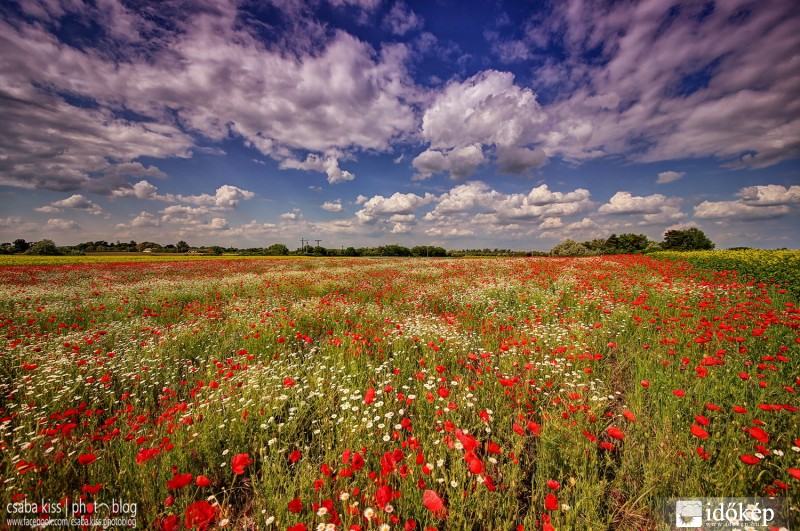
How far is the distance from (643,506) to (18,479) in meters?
5.49

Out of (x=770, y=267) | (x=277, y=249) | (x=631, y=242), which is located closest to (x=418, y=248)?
(x=277, y=249)

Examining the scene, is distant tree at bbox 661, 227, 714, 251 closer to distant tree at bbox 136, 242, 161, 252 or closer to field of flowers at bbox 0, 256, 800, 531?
field of flowers at bbox 0, 256, 800, 531

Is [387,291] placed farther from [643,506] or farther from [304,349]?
[643,506]

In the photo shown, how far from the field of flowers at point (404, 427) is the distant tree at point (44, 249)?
2525 inches

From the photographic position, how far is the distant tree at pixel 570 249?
5147cm

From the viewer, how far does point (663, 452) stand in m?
2.88

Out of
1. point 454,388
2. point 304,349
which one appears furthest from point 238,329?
point 454,388

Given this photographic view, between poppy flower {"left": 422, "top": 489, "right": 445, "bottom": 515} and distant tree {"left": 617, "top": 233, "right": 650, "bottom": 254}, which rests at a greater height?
distant tree {"left": 617, "top": 233, "right": 650, "bottom": 254}

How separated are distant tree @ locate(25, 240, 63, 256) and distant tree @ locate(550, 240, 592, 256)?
86874mm

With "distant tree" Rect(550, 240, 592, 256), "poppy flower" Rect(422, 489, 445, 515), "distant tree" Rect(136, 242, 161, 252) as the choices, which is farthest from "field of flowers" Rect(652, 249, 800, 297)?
"distant tree" Rect(136, 242, 161, 252)

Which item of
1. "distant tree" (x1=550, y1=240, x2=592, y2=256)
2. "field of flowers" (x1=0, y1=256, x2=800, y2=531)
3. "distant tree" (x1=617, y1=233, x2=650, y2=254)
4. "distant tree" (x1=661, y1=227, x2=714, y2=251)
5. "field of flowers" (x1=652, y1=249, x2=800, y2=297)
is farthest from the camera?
"distant tree" (x1=617, y1=233, x2=650, y2=254)

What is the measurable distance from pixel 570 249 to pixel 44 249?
89.6 meters

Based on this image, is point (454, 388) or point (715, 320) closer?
point (454, 388)

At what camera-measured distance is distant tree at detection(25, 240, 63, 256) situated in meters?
47.2
